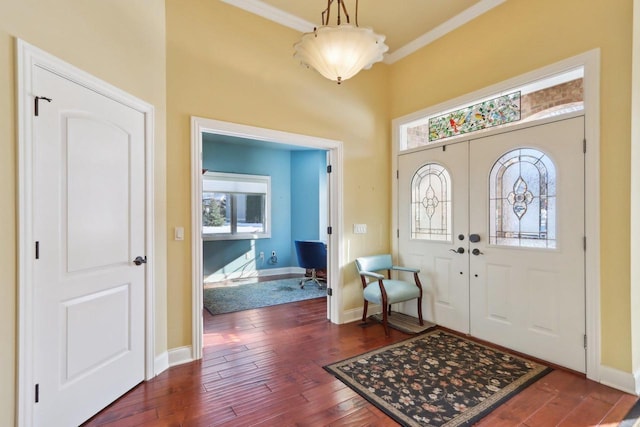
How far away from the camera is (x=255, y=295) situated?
5.11 m

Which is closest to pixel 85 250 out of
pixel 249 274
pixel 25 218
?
pixel 25 218

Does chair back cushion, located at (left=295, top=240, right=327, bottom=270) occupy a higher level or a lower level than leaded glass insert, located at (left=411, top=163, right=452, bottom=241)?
lower

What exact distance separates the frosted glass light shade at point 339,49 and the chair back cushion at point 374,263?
7.39 feet

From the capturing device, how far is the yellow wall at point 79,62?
1528mm

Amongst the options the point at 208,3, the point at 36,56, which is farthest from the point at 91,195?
the point at 208,3

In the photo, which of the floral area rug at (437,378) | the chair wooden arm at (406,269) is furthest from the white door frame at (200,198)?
the floral area rug at (437,378)

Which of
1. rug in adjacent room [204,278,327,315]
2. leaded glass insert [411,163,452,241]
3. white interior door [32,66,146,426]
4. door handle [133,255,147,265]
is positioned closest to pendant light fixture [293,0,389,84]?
white interior door [32,66,146,426]

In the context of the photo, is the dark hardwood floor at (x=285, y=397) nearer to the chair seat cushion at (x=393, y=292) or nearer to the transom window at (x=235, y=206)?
the chair seat cushion at (x=393, y=292)

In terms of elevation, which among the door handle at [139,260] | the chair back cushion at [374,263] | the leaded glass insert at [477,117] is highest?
the leaded glass insert at [477,117]

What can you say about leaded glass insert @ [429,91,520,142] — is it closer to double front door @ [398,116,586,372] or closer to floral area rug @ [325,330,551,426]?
double front door @ [398,116,586,372]

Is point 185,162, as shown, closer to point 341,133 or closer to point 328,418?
point 341,133

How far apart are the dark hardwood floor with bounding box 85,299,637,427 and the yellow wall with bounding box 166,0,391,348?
51 cm

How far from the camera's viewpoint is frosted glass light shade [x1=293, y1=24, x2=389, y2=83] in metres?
1.91

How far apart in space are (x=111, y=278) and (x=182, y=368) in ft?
3.45
